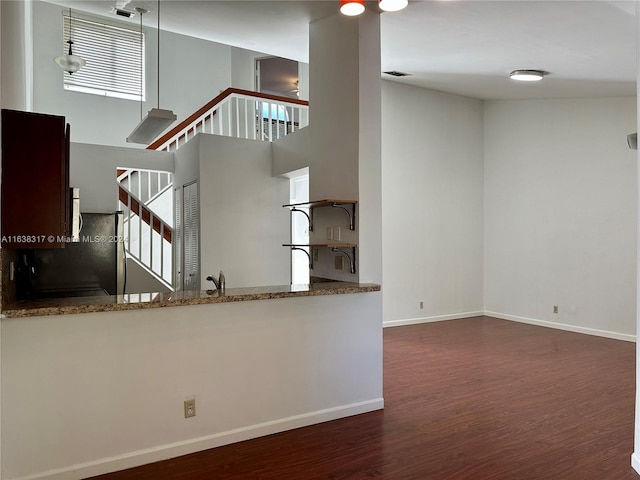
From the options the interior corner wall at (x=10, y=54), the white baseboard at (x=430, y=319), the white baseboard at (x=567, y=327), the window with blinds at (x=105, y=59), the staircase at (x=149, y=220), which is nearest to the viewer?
the interior corner wall at (x=10, y=54)

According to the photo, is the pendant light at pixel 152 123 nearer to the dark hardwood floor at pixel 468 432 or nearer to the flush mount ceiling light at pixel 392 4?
the flush mount ceiling light at pixel 392 4

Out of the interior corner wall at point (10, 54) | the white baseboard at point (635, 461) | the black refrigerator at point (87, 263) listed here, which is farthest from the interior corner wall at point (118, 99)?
the white baseboard at point (635, 461)

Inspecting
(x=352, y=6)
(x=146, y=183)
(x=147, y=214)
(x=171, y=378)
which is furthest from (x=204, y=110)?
(x=171, y=378)

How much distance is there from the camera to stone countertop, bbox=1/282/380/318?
2408 mm

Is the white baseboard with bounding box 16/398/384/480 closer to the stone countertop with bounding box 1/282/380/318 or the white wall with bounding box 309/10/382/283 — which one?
the stone countertop with bounding box 1/282/380/318

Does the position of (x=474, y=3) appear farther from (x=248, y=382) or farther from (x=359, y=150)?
(x=248, y=382)

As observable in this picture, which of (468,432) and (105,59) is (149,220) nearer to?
(105,59)

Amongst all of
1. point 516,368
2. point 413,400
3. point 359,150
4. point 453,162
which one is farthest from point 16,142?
point 453,162

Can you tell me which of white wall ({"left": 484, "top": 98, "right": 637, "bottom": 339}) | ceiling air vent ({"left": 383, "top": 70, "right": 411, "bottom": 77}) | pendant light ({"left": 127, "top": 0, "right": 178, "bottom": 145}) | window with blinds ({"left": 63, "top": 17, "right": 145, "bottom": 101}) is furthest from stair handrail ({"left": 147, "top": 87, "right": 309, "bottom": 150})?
white wall ({"left": 484, "top": 98, "right": 637, "bottom": 339})

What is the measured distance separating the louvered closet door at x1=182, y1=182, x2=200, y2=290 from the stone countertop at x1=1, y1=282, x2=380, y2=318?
2.80 meters

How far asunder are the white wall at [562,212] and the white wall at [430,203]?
0.27 metres

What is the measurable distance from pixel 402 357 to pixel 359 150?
7.65 ft

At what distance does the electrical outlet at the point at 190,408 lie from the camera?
277 cm

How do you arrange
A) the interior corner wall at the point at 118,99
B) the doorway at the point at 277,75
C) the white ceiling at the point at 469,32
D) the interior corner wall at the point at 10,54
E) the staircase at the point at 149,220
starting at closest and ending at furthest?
the interior corner wall at the point at 10,54
the white ceiling at the point at 469,32
the staircase at the point at 149,220
the interior corner wall at the point at 118,99
the doorway at the point at 277,75
